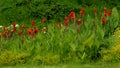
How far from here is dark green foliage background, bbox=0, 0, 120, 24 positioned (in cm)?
1938

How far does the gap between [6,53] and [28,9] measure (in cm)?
673

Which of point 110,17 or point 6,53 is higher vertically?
point 110,17

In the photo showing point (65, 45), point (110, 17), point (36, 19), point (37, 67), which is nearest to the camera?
point (37, 67)

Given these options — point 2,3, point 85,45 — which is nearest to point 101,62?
point 85,45

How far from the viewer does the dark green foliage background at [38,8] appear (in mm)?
19375

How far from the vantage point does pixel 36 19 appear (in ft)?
64.0

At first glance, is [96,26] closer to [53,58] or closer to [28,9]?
[53,58]

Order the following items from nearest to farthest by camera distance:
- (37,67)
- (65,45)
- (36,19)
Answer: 1. (37,67)
2. (65,45)
3. (36,19)

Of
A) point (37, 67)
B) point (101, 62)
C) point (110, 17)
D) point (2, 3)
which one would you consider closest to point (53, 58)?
point (37, 67)

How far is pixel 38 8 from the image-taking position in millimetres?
19453

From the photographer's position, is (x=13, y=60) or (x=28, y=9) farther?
(x=28, y=9)

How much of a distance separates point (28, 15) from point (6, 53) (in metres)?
6.52

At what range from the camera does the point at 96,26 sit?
45.6ft

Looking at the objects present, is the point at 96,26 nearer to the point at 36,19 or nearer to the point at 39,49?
the point at 39,49
